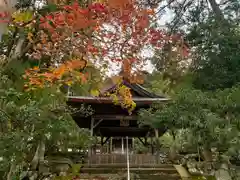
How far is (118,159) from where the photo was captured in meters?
11.4

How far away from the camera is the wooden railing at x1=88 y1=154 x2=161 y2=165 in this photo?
11.1 m

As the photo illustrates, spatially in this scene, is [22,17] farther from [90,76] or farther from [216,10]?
[216,10]

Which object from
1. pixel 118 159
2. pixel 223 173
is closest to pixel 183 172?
pixel 223 173

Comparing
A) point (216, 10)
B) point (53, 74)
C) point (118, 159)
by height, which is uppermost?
point (216, 10)

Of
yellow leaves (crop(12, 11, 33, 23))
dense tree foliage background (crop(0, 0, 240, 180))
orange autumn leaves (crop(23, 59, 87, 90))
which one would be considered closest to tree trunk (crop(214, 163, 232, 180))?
dense tree foliage background (crop(0, 0, 240, 180))

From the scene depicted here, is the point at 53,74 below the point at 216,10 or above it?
below

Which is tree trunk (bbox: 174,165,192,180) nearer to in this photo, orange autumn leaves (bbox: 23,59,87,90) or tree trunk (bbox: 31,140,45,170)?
tree trunk (bbox: 31,140,45,170)

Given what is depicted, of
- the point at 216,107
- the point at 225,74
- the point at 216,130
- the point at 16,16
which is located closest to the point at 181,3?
the point at 225,74

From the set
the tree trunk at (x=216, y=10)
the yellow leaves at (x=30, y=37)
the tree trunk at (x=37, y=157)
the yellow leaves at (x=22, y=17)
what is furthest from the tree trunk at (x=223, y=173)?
the yellow leaves at (x=22, y=17)

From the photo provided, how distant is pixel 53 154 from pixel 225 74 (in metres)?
7.18

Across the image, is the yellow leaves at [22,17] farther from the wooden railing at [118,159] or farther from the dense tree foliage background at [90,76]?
the wooden railing at [118,159]

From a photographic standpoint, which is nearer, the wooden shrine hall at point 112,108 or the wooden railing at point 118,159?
the wooden railing at point 118,159

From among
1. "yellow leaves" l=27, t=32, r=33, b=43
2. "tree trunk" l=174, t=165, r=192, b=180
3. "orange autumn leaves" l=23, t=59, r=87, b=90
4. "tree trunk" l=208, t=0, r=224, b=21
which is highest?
"tree trunk" l=208, t=0, r=224, b=21

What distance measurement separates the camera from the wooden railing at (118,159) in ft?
36.4
